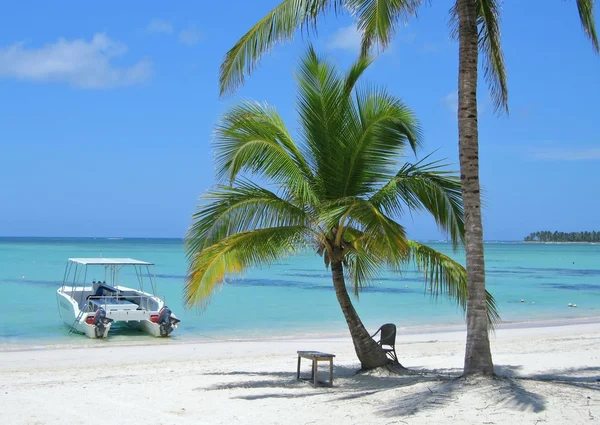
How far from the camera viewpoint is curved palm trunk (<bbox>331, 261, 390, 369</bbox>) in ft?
33.3

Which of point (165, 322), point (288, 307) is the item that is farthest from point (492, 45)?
point (288, 307)

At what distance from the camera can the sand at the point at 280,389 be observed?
6.78m

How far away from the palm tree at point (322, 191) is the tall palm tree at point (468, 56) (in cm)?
90

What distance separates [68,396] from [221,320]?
1528 cm

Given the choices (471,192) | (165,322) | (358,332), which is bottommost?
(165,322)

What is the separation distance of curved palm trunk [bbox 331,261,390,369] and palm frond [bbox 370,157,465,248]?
51.8 inches

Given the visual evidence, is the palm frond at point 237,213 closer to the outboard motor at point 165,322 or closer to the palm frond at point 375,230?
the palm frond at point 375,230

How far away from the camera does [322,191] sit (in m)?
9.90

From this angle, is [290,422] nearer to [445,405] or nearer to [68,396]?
[445,405]

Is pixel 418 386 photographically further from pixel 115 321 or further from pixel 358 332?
pixel 115 321

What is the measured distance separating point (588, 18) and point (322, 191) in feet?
13.3

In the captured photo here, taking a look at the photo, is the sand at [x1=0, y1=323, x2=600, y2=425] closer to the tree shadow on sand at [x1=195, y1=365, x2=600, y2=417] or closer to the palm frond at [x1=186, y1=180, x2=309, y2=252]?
the tree shadow on sand at [x1=195, y1=365, x2=600, y2=417]

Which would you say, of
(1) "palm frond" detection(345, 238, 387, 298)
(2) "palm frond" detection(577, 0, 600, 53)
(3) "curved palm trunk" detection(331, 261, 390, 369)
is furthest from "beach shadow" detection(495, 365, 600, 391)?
(2) "palm frond" detection(577, 0, 600, 53)

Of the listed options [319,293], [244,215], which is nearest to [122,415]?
[244,215]
